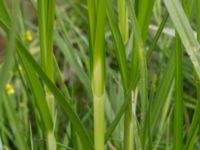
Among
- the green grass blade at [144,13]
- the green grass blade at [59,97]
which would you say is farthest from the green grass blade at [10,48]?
the green grass blade at [144,13]

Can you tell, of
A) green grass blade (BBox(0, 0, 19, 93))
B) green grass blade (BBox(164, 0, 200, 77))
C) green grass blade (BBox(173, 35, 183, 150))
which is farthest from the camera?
green grass blade (BBox(173, 35, 183, 150))

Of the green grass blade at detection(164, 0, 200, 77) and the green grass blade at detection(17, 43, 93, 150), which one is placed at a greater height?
the green grass blade at detection(164, 0, 200, 77)

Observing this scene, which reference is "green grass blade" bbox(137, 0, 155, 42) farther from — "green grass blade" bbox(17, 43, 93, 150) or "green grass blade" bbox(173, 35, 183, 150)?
"green grass blade" bbox(17, 43, 93, 150)

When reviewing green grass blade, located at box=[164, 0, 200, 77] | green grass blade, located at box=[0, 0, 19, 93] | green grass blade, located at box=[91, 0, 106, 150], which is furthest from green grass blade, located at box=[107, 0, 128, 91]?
green grass blade, located at box=[0, 0, 19, 93]

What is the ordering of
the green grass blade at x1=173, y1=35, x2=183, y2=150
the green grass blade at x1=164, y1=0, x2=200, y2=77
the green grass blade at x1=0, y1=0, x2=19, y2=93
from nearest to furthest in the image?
the green grass blade at x1=0, y1=0, x2=19, y2=93 → the green grass blade at x1=164, y1=0, x2=200, y2=77 → the green grass blade at x1=173, y1=35, x2=183, y2=150

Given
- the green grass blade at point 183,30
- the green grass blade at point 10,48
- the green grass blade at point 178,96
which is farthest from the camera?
the green grass blade at point 178,96

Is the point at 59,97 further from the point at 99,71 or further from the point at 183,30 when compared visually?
the point at 183,30

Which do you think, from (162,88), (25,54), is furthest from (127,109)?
(25,54)

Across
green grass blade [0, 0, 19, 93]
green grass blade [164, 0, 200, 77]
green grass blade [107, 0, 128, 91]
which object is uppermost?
green grass blade [0, 0, 19, 93]

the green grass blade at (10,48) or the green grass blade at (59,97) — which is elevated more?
the green grass blade at (10,48)

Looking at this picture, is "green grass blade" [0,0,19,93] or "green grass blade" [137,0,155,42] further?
"green grass blade" [137,0,155,42]

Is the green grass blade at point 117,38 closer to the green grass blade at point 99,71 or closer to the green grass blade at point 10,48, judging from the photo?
the green grass blade at point 99,71

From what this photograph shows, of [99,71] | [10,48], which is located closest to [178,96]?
[99,71]
